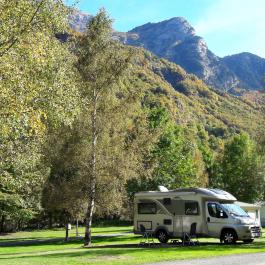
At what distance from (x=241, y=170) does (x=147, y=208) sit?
141 ft

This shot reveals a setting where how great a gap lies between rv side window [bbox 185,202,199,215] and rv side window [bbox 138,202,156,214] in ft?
7.02

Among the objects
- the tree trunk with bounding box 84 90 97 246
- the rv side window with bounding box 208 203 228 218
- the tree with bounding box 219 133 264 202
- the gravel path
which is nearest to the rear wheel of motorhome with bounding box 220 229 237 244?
the rv side window with bounding box 208 203 228 218

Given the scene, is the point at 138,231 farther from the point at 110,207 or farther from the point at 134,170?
the point at 134,170

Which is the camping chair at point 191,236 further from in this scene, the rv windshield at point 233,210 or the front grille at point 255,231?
the front grille at point 255,231

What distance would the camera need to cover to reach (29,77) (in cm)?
1474

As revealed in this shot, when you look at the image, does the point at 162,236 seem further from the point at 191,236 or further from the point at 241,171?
the point at 241,171

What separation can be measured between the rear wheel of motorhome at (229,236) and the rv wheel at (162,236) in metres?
3.38

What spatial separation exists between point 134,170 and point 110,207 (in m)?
2.88

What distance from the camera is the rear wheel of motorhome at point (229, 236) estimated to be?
80.1 feet

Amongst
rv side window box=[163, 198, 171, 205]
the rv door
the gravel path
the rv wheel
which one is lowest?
the gravel path

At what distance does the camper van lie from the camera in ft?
80.7

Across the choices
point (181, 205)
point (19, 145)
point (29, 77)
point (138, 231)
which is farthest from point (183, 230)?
point (29, 77)

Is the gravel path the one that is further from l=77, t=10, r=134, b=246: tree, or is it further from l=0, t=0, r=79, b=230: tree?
l=77, t=10, r=134, b=246: tree

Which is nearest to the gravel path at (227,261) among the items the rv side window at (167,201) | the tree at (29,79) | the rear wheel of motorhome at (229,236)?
the tree at (29,79)
